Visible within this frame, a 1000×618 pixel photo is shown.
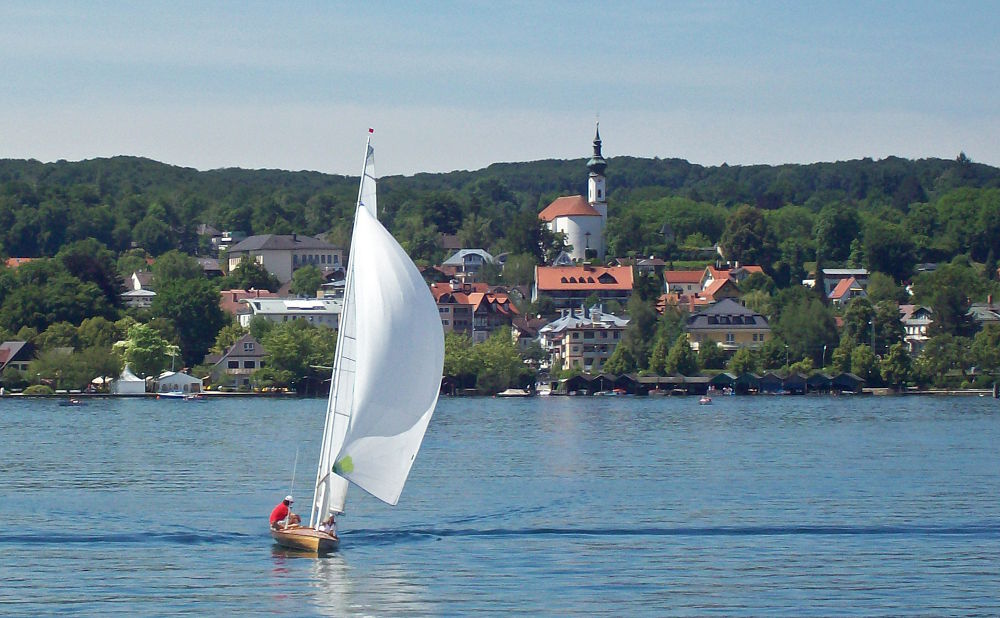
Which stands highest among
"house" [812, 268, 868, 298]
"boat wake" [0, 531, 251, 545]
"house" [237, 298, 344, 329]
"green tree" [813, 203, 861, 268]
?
"green tree" [813, 203, 861, 268]

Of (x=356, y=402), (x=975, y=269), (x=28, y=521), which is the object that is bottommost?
(x=28, y=521)

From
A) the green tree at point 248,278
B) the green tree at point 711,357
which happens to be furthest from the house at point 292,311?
the green tree at point 711,357

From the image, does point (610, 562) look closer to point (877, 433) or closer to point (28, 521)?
point (28, 521)

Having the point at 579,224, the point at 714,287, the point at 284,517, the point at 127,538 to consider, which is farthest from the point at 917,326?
the point at 284,517

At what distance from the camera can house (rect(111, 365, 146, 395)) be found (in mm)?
106375

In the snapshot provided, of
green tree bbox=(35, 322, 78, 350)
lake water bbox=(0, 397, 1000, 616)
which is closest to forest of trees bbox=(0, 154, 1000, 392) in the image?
green tree bbox=(35, 322, 78, 350)

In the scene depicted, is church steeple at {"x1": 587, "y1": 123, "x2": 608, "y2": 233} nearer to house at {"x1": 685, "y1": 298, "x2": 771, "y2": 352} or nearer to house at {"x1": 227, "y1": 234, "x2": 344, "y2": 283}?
house at {"x1": 227, "y1": 234, "x2": 344, "y2": 283}

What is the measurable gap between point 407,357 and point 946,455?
3013 cm

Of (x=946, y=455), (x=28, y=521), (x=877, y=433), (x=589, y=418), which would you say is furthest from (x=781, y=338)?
(x=28, y=521)

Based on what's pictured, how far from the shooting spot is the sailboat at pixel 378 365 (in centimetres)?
2841

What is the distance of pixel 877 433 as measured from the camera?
6694 centimetres

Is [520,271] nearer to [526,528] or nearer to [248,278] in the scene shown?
[248,278]

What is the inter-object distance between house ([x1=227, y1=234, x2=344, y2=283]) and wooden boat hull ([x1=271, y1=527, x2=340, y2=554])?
468ft

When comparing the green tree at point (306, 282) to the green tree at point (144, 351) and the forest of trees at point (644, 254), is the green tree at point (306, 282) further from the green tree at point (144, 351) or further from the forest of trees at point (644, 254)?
the green tree at point (144, 351)
